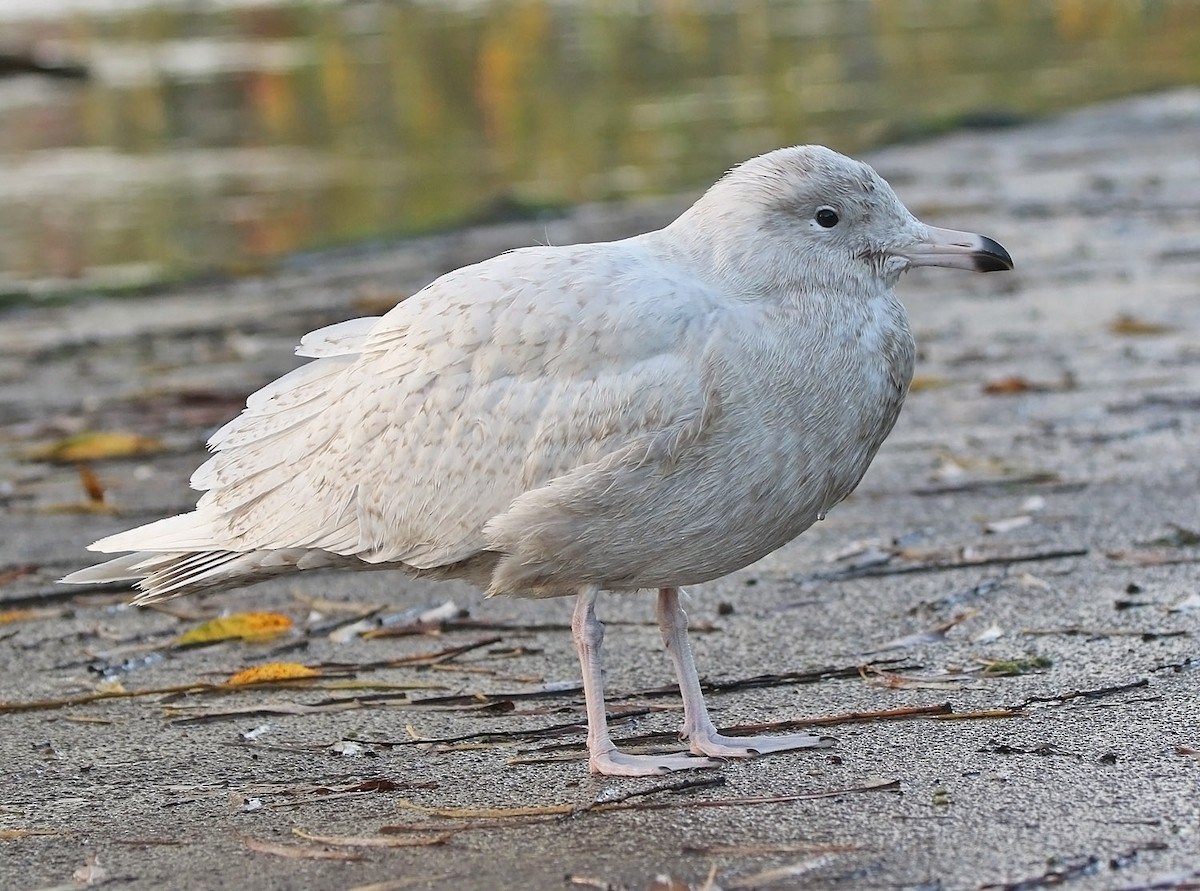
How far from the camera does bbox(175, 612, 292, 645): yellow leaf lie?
5.71 m

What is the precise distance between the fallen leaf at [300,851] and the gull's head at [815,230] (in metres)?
1.66

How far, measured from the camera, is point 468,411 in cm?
465

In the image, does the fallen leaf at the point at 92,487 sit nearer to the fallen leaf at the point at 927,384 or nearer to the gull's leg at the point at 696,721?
the gull's leg at the point at 696,721

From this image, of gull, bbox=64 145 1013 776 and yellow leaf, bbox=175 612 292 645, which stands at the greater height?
gull, bbox=64 145 1013 776

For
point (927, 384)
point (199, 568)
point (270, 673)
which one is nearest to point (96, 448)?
point (270, 673)

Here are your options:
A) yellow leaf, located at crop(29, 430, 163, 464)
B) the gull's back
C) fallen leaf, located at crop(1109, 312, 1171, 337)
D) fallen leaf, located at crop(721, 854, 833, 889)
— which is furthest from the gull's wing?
fallen leaf, located at crop(1109, 312, 1171, 337)

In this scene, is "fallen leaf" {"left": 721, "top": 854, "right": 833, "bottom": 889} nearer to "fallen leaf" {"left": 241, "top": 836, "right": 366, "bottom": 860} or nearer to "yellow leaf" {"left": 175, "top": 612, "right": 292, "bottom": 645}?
"fallen leaf" {"left": 241, "top": 836, "right": 366, "bottom": 860}

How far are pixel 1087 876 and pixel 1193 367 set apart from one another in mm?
4989

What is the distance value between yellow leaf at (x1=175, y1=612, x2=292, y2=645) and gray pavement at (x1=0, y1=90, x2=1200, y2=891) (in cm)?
5

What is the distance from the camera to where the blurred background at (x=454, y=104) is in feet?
49.1

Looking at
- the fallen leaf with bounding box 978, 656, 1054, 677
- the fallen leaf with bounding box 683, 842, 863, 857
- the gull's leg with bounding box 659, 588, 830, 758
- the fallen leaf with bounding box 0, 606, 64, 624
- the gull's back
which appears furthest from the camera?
the fallen leaf with bounding box 0, 606, 64, 624

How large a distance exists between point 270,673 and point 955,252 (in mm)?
2172

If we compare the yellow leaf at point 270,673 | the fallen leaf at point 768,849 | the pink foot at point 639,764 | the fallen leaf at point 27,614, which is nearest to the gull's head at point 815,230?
the pink foot at point 639,764

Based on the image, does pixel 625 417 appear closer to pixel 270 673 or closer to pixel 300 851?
pixel 300 851
